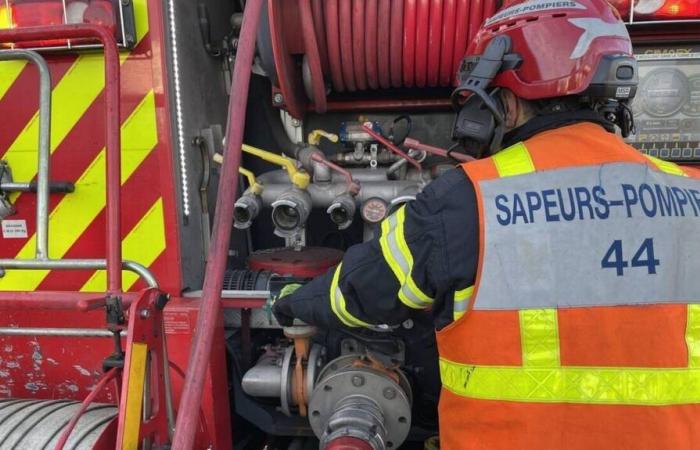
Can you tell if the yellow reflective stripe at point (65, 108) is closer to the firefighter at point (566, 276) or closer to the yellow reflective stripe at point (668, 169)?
the firefighter at point (566, 276)

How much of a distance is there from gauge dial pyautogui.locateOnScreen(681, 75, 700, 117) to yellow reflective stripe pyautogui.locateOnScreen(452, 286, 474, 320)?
1.22m

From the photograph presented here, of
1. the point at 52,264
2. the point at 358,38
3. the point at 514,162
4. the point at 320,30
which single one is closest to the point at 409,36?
the point at 358,38

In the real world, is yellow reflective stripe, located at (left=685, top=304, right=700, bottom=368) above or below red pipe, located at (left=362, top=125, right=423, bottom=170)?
below

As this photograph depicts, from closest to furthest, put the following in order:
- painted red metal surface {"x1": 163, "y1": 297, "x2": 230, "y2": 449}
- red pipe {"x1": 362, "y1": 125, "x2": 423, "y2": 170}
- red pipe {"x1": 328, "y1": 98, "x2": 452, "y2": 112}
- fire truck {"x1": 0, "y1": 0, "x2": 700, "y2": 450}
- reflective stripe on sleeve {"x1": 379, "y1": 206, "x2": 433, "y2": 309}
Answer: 1. reflective stripe on sleeve {"x1": 379, "y1": 206, "x2": 433, "y2": 309}
2. fire truck {"x1": 0, "y1": 0, "x2": 700, "y2": 450}
3. painted red metal surface {"x1": 163, "y1": 297, "x2": 230, "y2": 449}
4. red pipe {"x1": 362, "y1": 125, "x2": 423, "y2": 170}
5. red pipe {"x1": 328, "y1": 98, "x2": 452, "y2": 112}

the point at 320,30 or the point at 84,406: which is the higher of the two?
the point at 320,30

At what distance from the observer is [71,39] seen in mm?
1562

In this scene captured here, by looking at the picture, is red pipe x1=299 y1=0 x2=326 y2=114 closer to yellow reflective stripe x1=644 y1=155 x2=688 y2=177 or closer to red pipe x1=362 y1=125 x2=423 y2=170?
red pipe x1=362 y1=125 x2=423 y2=170

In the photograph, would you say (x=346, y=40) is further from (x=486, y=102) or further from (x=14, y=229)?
(x=14, y=229)

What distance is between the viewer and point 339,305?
1.32 metres

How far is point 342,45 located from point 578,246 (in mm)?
1143

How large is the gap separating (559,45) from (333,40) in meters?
0.87

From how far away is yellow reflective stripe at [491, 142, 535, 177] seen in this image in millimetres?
1144

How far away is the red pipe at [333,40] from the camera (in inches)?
71.9

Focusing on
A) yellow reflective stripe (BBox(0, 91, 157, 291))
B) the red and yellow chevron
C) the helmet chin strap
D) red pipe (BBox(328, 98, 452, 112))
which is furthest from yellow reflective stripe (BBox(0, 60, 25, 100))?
the helmet chin strap
